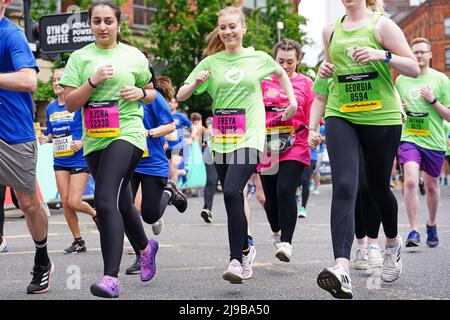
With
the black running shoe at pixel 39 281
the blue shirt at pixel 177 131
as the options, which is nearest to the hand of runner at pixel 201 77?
the black running shoe at pixel 39 281

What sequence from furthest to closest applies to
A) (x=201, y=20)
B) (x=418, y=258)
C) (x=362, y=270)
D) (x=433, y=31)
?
(x=433, y=31)
(x=201, y=20)
(x=418, y=258)
(x=362, y=270)

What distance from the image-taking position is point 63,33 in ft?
46.3

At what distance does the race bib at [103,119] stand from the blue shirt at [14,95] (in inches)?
17.1

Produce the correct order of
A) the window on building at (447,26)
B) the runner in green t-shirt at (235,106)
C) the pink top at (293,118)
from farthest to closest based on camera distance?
the window on building at (447,26) → the pink top at (293,118) → the runner in green t-shirt at (235,106)

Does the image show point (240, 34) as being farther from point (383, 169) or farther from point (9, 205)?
point (9, 205)

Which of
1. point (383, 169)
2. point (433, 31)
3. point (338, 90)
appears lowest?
point (433, 31)

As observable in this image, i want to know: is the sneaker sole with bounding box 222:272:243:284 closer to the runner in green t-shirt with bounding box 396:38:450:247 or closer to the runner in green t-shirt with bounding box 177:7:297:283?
the runner in green t-shirt with bounding box 177:7:297:283

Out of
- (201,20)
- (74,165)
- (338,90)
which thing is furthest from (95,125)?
(201,20)

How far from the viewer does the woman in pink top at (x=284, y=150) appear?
713 cm

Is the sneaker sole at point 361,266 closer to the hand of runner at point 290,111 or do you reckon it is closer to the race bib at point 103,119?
the hand of runner at point 290,111

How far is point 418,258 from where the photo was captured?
7.52m

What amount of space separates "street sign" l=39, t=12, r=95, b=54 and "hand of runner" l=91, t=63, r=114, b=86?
28.8 ft

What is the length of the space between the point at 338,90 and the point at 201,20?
93.0 ft

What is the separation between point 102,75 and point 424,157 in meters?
4.31
